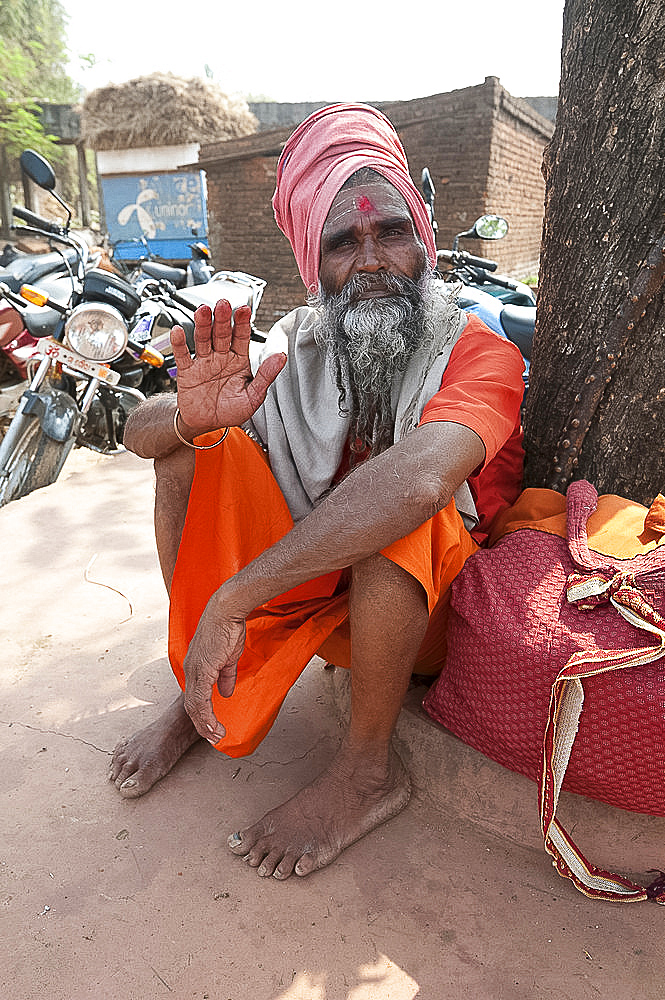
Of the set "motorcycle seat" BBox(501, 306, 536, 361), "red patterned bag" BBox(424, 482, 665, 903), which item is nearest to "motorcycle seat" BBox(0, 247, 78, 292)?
"motorcycle seat" BBox(501, 306, 536, 361)

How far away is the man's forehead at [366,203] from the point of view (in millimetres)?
1859

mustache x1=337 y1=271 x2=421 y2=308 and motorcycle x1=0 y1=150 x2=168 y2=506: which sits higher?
mustache x1=337 y1=271 x2=421 y2=308

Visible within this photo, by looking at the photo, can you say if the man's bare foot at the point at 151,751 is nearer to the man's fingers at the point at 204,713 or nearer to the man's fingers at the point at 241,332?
the man's fingers at the point at 204,713

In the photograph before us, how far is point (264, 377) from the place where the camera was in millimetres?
1540

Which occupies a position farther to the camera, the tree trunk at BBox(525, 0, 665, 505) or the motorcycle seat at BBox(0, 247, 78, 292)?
the motorcycle seat at BBox(0, 247, 78, 292)

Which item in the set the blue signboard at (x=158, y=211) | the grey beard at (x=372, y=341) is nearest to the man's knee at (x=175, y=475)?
the grey beard at (x=372, y=341)

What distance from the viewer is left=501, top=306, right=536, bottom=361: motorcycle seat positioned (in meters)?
2.83

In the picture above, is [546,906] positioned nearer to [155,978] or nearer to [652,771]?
[652,771]

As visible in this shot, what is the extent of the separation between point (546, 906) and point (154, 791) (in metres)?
0.95

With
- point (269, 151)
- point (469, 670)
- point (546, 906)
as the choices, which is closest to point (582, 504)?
point (469, 670)

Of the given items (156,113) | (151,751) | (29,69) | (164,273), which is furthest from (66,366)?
(29,69)

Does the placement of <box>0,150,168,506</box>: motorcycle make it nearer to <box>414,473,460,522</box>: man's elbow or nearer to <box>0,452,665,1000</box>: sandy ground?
<box>0,452,665,1000</box>: sandy ground

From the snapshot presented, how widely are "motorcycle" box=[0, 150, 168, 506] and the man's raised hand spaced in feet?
9.48

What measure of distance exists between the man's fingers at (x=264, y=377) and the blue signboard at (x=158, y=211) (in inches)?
516
